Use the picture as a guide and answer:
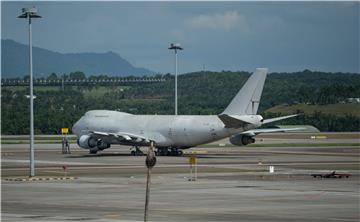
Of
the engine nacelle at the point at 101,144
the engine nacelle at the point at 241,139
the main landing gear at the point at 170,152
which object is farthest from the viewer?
the engine nacelle at the point at 101,144

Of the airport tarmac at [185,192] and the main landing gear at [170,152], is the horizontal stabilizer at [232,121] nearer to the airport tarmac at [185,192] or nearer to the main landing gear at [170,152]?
the airport tarmac at [185,192]

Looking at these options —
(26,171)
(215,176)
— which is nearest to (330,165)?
(215,176)

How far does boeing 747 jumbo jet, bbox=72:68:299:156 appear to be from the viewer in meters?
88.9

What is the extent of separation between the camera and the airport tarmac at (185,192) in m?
38.8

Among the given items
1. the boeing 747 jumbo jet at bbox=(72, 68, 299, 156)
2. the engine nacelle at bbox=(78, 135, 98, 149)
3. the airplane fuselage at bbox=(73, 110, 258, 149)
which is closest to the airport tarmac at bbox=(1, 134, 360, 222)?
the boeing 747 jumbo jet at bbox=(72, 68, 299, 156)

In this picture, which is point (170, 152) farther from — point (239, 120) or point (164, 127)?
point (239, 120)

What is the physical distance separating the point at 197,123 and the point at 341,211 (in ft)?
175

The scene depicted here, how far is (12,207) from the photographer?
41969 millimetres

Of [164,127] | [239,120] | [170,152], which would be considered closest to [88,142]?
[164,127]

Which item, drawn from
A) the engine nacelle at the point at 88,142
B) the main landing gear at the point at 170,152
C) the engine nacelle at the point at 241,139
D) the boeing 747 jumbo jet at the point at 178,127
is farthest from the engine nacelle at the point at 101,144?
the engine nacelle at the point at 241,139

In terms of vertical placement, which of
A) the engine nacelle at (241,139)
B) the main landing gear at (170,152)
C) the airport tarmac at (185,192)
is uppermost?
the engine nacelle at (241,139)

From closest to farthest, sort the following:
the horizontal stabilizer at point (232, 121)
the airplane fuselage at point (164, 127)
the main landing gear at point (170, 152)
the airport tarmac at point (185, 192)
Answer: the airport tarmac at point (185, 192) → the horizontal stabilizer at point (232, 121) → the airplane fuselage at point (164, 127) → the main landing gear at point (170, 152)

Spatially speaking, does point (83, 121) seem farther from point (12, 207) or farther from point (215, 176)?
point (12, 207)

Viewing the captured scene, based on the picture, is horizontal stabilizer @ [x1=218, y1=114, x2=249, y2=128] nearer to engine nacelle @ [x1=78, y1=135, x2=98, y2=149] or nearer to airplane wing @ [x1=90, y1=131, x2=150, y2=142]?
airplane wing @ [x1=90, y1=131, x2=150, y2=142]
